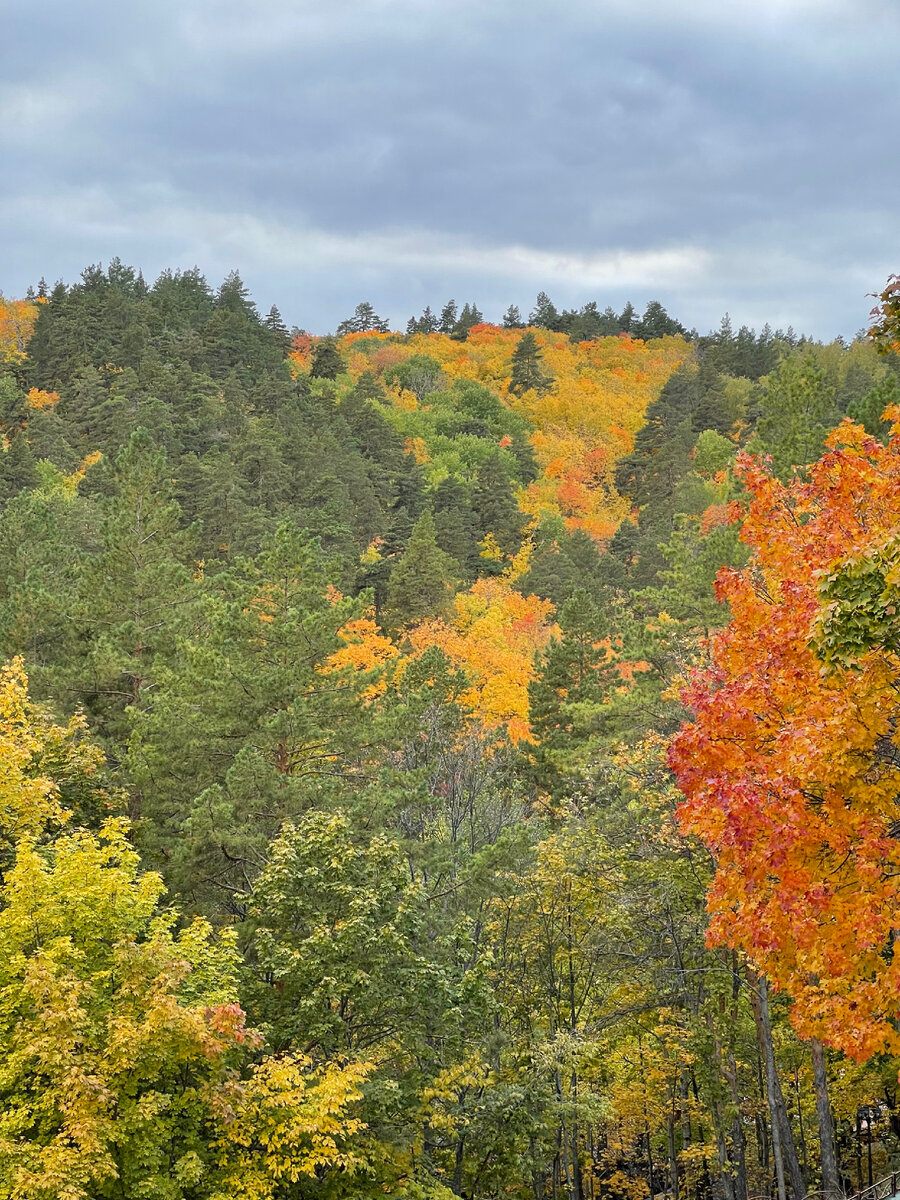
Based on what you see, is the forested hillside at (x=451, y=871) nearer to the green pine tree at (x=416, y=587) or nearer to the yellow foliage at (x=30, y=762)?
the yellow foliage at (x=30, y=762)

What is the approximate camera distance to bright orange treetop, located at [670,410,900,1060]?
7.82m

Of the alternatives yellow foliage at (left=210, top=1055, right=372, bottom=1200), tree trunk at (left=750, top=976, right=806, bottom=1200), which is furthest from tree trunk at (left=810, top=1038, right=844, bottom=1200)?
yellow foliage at (left=210, top=1055, right=372, bottom=1200)

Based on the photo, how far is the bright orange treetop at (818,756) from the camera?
782cm

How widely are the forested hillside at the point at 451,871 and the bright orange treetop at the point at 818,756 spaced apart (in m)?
0.04

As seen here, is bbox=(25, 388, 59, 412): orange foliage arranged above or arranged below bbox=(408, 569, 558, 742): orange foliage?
above

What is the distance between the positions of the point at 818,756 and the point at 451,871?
15.5 m

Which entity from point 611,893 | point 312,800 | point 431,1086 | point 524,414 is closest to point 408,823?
point 312,800

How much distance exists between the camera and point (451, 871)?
23.1 meters

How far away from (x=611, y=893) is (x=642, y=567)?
4145cm

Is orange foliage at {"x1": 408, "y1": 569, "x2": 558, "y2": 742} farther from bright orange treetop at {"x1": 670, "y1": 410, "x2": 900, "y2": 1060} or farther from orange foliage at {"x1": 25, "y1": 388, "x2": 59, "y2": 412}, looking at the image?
orange foliage at {"x1": 25, "y1": 388, "x2": 59, "y2": 412}

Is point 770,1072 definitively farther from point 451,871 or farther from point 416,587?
point 416,587

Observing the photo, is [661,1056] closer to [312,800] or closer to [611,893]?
[611,893]

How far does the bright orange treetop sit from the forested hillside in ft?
0.15

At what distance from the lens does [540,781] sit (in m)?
39.0
